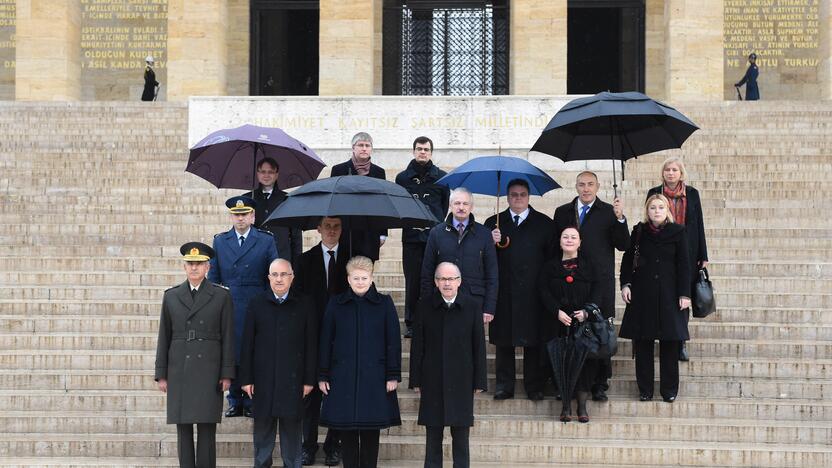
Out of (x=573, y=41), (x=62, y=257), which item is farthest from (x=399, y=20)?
(x=62, y=257)

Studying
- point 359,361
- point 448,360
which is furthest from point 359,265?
point 448,360

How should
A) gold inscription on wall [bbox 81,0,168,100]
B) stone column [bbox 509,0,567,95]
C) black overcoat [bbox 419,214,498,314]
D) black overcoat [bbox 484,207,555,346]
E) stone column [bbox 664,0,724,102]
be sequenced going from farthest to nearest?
gold inscription on wall [bbox 81,0,168,100]
stone column [bbox 509,0,567,95]
stone column [bbox 664,0,724,102]
black overcoat [bbox 484,207,555,346]
black overcoat [bbox 419,214,498,314]

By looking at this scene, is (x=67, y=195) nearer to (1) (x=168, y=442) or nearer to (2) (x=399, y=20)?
(1) (x=168, y=442)

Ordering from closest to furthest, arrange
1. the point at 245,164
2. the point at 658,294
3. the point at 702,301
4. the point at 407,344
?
the point at 658,294 → the point at 702,301 → the point at 245,164 → the point at 407,344

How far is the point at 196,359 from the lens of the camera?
7152 mm

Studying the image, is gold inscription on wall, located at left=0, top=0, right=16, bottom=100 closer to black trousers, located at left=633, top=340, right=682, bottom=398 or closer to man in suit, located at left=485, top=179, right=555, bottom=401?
man in suit, located at left=485, top=179, right=555, bottom=401

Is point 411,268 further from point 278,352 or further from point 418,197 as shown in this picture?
point 278,352

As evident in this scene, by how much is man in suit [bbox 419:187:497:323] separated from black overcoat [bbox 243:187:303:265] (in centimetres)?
119

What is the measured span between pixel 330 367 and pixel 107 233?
6.56 meters

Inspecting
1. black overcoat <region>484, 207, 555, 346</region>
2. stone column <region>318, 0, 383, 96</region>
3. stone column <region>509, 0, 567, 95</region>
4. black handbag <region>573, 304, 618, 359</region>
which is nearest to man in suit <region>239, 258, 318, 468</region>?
black overcoat <region>484, 207, 555, 346</region>

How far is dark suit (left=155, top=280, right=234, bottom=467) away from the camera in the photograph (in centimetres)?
712

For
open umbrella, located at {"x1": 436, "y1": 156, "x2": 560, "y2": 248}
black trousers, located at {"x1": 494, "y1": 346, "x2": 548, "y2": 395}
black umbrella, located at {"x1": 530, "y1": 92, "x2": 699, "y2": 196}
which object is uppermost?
black umbrella, located at {"x1": 530, "y1": 92, "x2": 699, "y2": 196}

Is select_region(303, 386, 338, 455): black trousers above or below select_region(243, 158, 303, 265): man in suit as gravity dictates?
below

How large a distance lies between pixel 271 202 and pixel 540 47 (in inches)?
531
